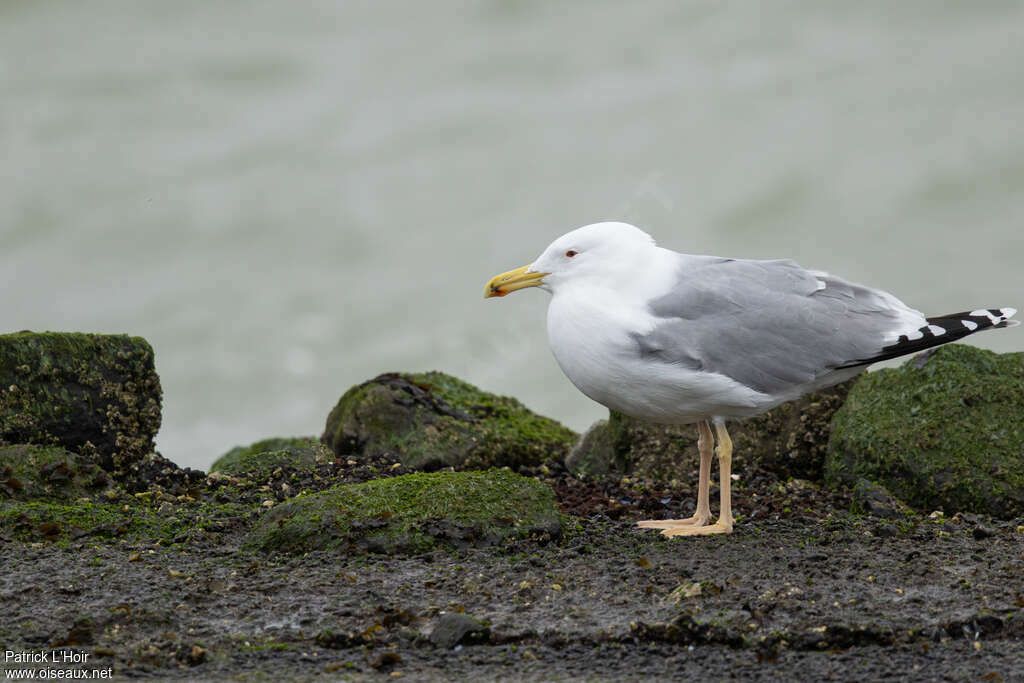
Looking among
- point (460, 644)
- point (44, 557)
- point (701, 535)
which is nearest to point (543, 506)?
point (701, 535)

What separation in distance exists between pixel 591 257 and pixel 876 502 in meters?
2.12

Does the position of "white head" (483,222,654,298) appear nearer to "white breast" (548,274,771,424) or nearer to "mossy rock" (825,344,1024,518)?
"white breast" (548,274,771,424)

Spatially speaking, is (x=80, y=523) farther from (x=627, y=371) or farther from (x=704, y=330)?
(x=704, y=330)

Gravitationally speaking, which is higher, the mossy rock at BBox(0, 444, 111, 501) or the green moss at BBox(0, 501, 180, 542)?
the mossy rock at BBox(0, 444, 111, 501)

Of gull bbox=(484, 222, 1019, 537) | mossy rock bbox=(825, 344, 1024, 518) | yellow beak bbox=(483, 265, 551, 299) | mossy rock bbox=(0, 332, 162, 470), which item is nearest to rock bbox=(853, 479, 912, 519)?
mossy rock bbox=(825, 344, 1024, 518)

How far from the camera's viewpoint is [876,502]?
660cm

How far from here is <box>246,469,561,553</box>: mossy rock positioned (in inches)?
227

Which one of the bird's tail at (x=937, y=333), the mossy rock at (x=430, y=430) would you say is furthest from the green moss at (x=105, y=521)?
the bird's tail at (x=937, y=333)

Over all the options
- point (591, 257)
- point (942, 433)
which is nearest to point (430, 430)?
point (591, 257)

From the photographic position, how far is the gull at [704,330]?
240 inches

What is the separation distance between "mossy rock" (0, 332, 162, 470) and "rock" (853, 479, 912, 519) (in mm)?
4239

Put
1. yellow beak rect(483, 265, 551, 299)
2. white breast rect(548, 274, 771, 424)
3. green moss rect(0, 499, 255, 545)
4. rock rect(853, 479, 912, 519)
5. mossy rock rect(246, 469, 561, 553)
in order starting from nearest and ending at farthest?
1. mossy rock rect(246, 469, 561, 553)
2. green moss rect(0, 499, 255, 545)
3. white breast rect(548, 274, 771, 424)
4. rock rect(853, 479, 912, 519)
5. yellow beak rect(483, 265, 551, 299)

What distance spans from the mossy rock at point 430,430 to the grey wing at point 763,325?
83.2 inches

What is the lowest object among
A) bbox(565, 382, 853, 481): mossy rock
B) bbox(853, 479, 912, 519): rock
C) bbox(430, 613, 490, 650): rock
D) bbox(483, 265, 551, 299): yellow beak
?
bbox(430, 613, 490, 650): rock
